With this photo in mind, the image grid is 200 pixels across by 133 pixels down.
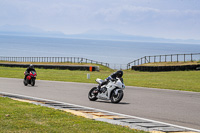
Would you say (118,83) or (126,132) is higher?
(118,83)

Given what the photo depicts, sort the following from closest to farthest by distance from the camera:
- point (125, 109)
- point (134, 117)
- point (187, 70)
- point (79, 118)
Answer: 1. point (79, 118)
2. point (134, 117)
3. point (125, 109)
4. point (187, 70)

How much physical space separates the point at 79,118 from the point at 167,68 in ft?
114

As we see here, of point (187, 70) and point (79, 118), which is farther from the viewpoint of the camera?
point (187, 70)

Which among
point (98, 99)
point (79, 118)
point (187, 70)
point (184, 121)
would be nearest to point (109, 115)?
point (79, 118)

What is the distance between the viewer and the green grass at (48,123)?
25.2 feet

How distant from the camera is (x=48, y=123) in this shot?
842 cm

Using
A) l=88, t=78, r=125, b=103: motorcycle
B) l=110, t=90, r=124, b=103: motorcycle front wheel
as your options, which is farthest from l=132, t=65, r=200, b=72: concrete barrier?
l=110, t=90, r=124, b=103: motorcycle front wheel

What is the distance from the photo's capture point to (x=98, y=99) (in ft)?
49.7

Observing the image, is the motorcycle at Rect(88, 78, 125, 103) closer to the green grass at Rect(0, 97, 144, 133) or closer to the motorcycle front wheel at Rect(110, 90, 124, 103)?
the motorcycle front wheel at Rect(110, 90, 124, 103)

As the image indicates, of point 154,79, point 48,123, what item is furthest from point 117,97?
point 154,79

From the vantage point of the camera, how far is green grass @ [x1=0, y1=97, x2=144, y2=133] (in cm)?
768

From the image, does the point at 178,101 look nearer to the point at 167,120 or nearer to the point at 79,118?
the point at 167,120

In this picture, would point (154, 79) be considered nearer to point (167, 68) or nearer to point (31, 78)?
point (31, 78)

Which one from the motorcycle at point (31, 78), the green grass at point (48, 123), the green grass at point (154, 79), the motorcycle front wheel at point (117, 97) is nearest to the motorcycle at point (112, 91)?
the motorcycle front wheel at point (117, 97)
